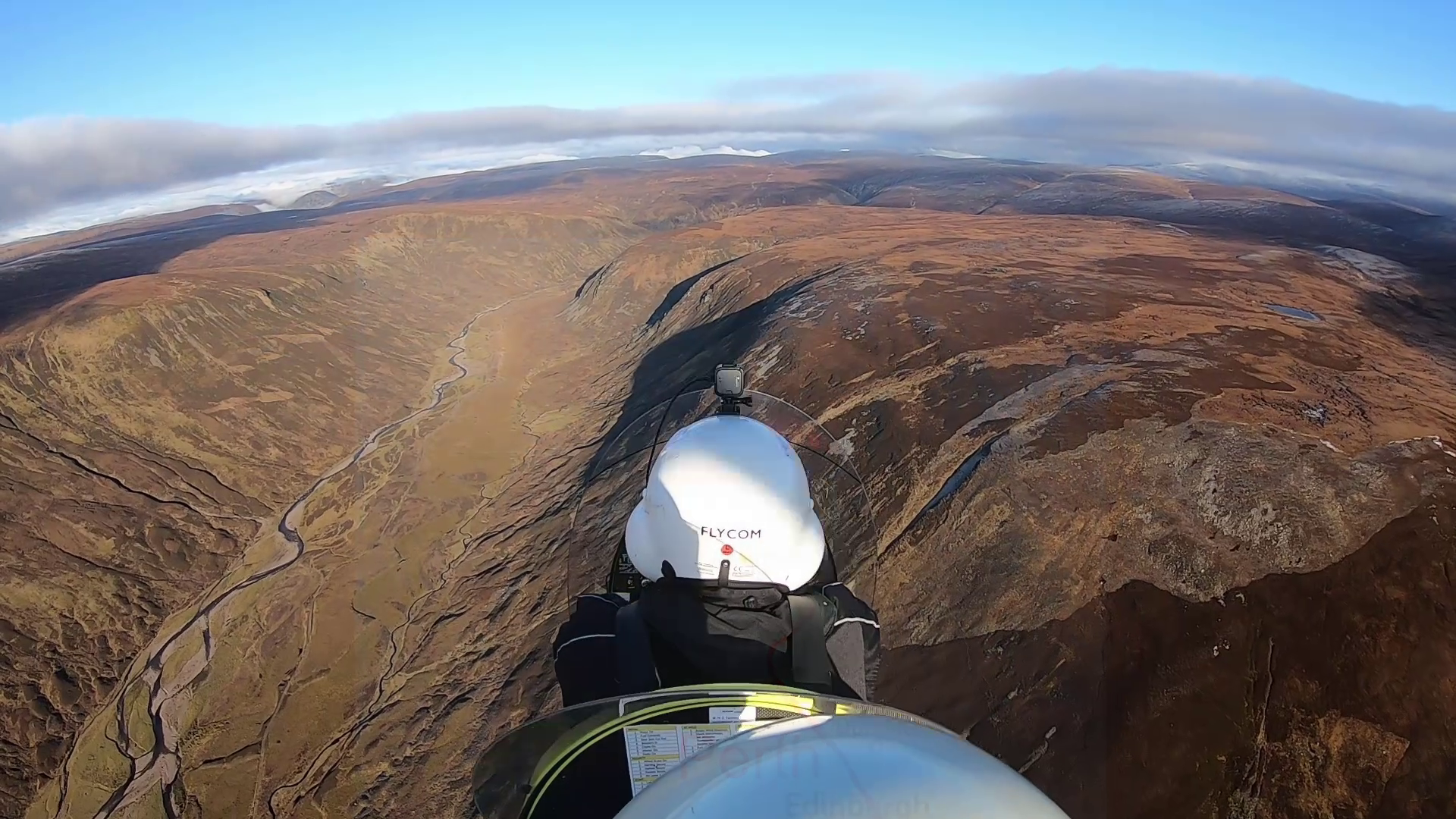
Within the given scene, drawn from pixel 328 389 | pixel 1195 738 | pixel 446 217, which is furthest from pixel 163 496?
pixel 446 217

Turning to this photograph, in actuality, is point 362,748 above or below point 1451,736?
below

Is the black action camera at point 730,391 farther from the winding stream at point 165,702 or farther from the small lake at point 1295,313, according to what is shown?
the winding stream at point 165,702

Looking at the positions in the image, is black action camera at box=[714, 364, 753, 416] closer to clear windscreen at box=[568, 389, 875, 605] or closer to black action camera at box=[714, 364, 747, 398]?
black action camera at box=[714, 364, 747, 398]

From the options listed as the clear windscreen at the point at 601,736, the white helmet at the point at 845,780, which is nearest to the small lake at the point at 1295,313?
the clear windscreen at the point at 601,736

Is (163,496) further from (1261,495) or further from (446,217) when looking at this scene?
(446,217)

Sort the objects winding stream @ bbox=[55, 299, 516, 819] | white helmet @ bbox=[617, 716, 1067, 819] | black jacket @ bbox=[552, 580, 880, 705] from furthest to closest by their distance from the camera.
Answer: winding stream @ bbox=[55, 299, 516, 819], black jacket @ bbox=[552, 580, 880, 705], white helmet @ bbox=[617, 716, 1067, 819]

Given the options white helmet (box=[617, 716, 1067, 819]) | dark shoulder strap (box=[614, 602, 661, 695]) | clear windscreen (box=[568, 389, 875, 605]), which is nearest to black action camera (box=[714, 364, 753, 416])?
clear windscreen (box=[568, 389, 875, 605])
